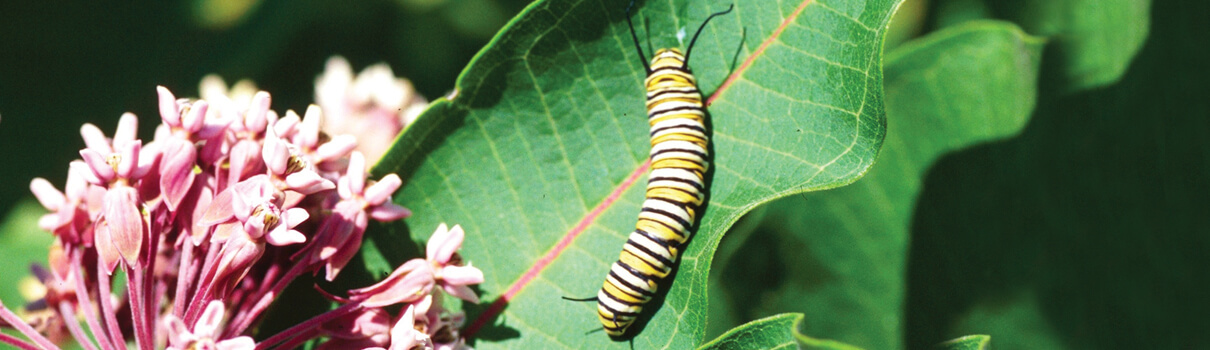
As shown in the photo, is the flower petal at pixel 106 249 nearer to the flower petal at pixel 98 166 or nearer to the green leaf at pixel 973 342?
the flower petal at pixel 98 166

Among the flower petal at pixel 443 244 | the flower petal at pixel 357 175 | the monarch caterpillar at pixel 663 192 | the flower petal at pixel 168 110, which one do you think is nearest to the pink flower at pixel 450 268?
the flower petal at pixel 443 244

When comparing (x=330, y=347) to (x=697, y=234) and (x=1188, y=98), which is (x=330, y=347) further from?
(x=1188, y=98)

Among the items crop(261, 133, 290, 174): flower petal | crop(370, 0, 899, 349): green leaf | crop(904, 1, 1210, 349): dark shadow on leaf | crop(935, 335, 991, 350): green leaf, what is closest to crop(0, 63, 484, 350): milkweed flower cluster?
crop(261, 133, 290, 174): flower petal

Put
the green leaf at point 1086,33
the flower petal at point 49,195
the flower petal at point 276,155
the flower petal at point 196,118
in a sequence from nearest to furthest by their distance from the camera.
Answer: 1. the flower petal at point 276,155
2. the flower petal at point 196,118
3. the flower petal at point 49,195
4. the green leaf at point 1086,33

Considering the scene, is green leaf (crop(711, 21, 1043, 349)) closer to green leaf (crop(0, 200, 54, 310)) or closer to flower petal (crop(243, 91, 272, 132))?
flower petal (crop(243, 91, 272, 132))

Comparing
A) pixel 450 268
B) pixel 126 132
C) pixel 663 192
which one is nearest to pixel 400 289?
pixel 450 268
